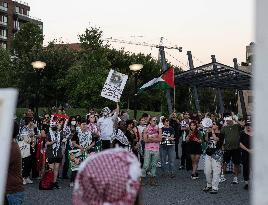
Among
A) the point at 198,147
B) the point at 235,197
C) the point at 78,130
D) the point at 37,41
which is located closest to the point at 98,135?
the point at 78,130

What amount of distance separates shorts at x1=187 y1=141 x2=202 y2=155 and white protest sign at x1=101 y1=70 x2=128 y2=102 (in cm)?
233

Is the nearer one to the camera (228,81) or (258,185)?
(258,185)

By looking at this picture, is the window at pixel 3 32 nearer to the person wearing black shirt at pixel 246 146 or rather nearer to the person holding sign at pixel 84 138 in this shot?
the person holding sign at pixel 84 138

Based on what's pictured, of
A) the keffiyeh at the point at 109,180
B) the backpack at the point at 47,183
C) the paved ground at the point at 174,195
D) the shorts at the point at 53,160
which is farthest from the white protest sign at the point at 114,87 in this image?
the keffiyeh at the point at 109,180

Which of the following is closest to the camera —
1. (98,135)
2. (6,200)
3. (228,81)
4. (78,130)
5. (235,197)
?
(6,200)

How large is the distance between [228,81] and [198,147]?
10.4m

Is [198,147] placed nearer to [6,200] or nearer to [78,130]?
[78,130]

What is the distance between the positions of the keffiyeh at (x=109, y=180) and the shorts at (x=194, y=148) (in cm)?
1230

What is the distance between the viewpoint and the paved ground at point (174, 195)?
10625mm

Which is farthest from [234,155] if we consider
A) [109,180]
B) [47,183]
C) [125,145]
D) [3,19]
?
[3,19]

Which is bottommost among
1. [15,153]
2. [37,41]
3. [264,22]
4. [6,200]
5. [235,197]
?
[235,197]

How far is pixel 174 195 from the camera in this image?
11391 mm

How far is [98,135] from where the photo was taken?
1381cm

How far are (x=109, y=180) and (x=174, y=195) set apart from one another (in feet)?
31.0
